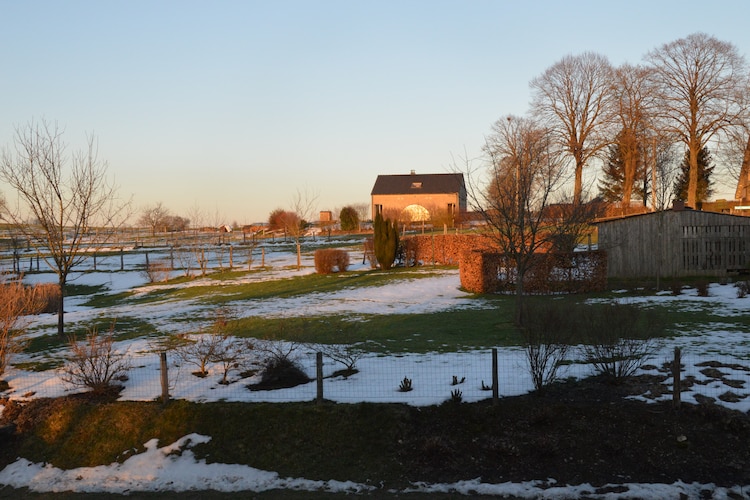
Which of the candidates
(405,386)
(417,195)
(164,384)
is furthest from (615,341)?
(417,195)

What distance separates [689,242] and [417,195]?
47219 millimetres

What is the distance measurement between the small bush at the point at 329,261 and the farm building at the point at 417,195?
35.6 m

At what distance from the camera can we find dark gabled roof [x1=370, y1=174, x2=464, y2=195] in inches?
2675

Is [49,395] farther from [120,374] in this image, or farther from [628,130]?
[628,130]

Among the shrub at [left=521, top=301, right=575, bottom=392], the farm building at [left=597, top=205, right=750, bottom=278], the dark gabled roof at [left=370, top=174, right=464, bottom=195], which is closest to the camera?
the shrub at [left=521, top=301, right=575, bottom=392]

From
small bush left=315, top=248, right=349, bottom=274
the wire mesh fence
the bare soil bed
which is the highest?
small bush left=315, top=248, right=349, bottom=274

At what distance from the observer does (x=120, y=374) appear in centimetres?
1024

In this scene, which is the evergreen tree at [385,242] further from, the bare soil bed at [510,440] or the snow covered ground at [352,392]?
the bare soil bed at [510,440]

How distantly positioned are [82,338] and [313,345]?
21.7ft

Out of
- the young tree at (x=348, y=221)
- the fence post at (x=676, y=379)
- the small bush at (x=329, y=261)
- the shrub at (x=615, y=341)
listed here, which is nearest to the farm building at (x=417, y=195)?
the young tree at (x=348, y=221)

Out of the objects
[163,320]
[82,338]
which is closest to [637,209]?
[163,320]

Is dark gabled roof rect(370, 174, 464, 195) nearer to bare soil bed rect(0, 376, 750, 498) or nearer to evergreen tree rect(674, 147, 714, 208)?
evergreen tree rect(674, 147, 714, 208)

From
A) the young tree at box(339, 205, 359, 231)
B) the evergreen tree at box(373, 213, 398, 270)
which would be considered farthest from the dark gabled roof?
the evergreen tree at box(373, 213, 398, 270)

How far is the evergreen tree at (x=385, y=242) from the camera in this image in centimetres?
3015
